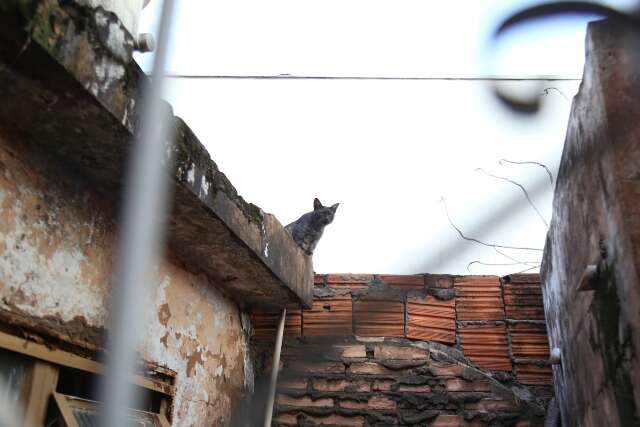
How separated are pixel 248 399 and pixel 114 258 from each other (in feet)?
5.05

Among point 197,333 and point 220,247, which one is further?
point 197,333

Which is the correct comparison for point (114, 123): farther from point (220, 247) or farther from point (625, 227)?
point (625, 227)

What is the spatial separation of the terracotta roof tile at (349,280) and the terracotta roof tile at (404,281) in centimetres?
8

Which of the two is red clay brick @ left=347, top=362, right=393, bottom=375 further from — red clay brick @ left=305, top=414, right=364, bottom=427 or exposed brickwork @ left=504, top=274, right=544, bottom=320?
exposed brickwork @ left=504, top=274, right=544, bottom=320

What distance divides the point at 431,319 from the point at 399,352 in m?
0.29

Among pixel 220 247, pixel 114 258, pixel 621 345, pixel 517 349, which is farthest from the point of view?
pixel 517 349

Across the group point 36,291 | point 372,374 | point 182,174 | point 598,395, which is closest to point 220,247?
point 182,174

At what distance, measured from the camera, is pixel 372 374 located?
3723 mm

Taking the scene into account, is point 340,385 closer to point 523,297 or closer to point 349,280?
point 349,280

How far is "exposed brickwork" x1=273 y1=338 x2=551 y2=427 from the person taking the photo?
3553 millimetres

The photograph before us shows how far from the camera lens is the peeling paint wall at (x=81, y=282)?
2.05 m

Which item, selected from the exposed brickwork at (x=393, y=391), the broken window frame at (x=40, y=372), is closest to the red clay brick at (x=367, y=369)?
the exposed brickwork at (x=393, y=391)

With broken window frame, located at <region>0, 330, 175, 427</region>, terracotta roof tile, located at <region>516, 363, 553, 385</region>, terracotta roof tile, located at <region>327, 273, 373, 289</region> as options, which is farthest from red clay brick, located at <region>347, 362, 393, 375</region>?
broken window frame, located at <region>0, 330, 175, 427</region>

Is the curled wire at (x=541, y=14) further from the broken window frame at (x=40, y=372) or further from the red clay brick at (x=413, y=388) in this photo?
the red clay brick at (x=413, y=388)
